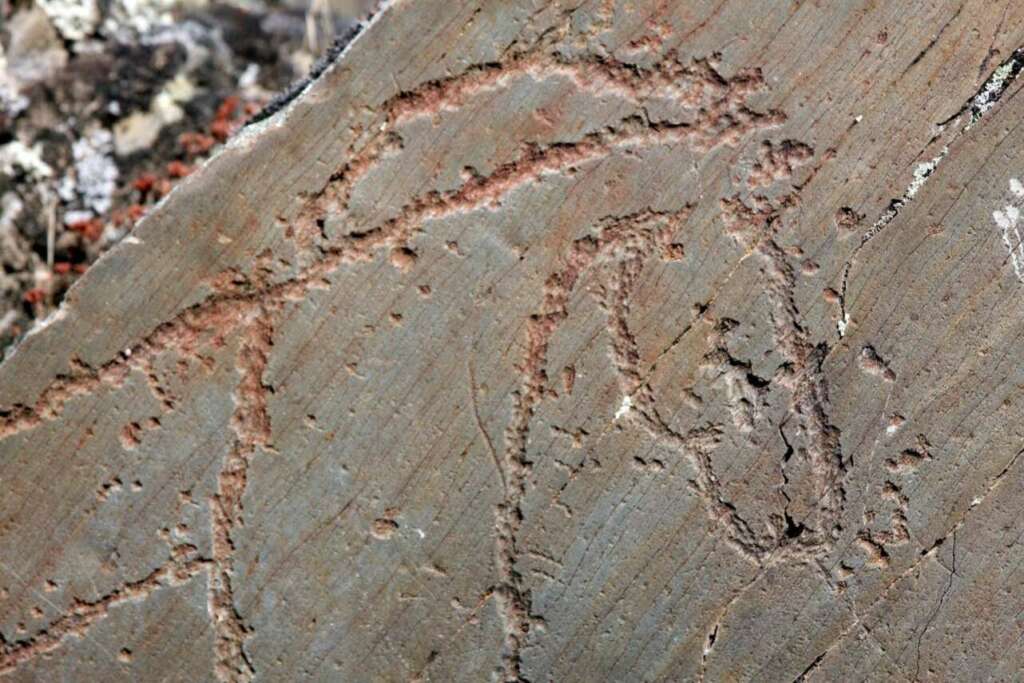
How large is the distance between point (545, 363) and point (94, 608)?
0.91 m

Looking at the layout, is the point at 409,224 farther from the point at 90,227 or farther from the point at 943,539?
the point at 943,539

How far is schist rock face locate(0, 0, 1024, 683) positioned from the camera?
1.49m

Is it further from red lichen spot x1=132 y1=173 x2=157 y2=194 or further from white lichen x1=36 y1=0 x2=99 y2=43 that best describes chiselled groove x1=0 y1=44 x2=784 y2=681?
white lichen x1=36 y1=0 x2=99 y2=43

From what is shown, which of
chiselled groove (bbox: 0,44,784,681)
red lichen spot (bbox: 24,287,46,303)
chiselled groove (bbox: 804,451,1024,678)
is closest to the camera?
chiselled groove (bbox: 0,44,784,681)

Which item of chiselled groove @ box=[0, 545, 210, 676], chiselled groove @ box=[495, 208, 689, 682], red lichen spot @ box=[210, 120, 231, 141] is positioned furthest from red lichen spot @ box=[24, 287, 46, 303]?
chiselled groove @ box=[495, 208, 689, 682]

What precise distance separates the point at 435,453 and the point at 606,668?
0.50 m

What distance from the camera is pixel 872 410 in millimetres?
1560

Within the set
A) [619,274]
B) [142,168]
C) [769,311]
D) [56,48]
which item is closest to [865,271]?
[769,311]

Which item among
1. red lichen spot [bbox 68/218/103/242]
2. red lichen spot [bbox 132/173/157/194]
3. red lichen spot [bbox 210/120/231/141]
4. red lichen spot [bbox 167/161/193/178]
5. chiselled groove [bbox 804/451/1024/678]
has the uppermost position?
red lichen spot [bbox 210/120/231/141]

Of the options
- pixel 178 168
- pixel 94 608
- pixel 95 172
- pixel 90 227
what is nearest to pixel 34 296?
pixel 90 227

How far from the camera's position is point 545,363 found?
1.53m

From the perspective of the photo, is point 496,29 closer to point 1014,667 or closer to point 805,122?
point 805,122

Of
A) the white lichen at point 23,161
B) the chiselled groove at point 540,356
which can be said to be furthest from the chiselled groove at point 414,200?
the white lichen at point 23,161

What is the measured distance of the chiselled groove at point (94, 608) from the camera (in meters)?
1.53
